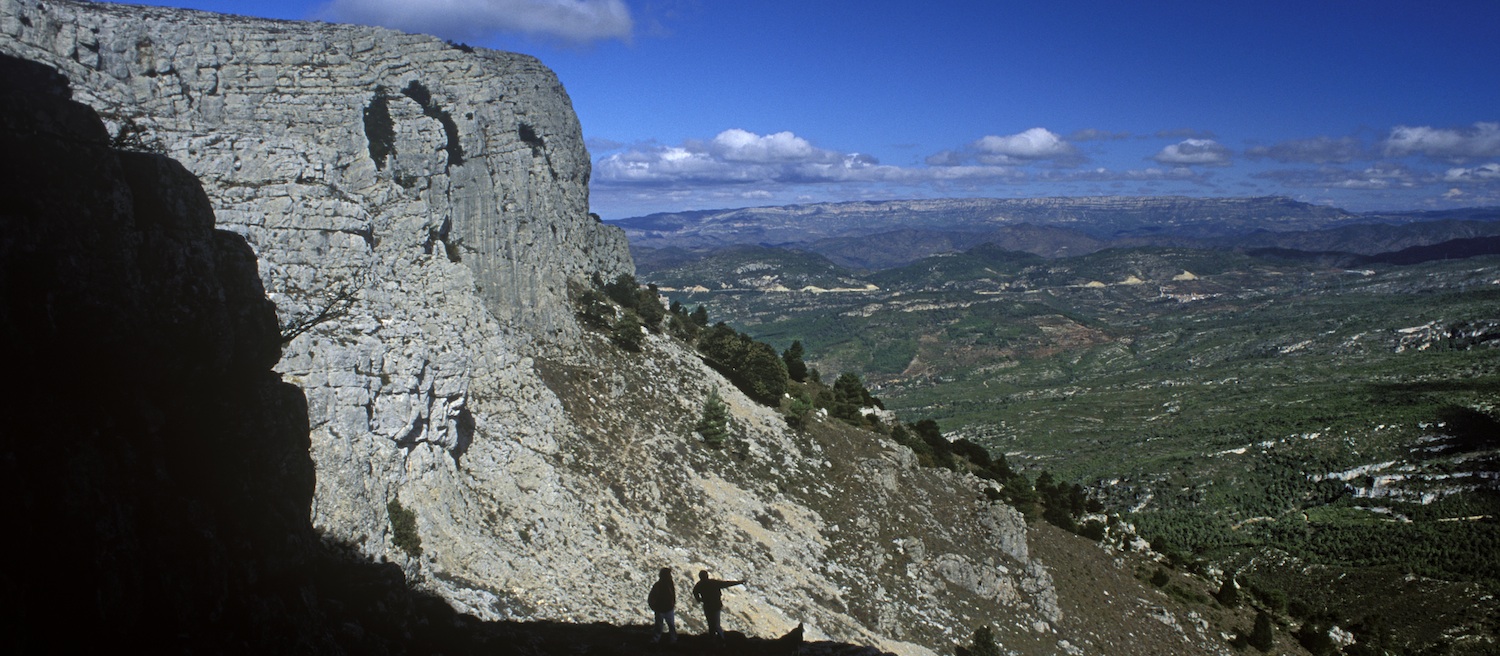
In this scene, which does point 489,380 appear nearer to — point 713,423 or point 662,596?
point 713,423

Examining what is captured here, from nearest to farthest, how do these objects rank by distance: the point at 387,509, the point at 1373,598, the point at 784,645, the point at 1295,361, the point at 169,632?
the point at 169,632
the point at 784,645
the point at 387,509
the point at 1373,598
the point at 1295,361

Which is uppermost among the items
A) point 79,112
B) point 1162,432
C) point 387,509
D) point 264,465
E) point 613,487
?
point 79,112

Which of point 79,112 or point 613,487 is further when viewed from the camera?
point 613,487

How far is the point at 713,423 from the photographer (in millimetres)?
45312

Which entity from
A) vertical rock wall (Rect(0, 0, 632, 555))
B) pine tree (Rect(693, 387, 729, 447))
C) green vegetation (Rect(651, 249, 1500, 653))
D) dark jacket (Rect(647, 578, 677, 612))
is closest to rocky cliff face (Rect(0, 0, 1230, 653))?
vertical rock wall (Rect(0, 0, 632, 555))

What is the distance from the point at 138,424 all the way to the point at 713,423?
34128 mm

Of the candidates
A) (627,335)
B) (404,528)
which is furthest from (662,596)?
(627,335)

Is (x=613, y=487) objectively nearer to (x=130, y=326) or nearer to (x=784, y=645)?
(x=784, y=645)

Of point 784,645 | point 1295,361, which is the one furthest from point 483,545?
point 1295,361

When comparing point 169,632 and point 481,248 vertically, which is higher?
point 481,248

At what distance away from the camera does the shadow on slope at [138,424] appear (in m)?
10.3

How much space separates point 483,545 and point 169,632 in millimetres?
16018

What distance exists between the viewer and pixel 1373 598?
58.7 m

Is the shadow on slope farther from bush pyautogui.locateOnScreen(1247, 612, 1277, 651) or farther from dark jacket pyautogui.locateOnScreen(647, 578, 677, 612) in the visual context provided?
bush pyautogui.locateOnScreen(1247, 612, 1277, 651)
